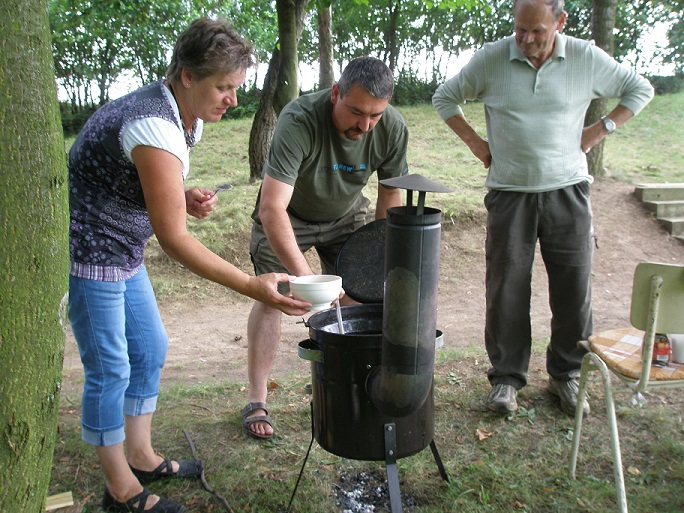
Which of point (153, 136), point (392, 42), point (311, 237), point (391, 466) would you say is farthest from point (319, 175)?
point (392, 42)

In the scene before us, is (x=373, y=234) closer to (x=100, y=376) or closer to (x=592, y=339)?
(x=592, y=339)

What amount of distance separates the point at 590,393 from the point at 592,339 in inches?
39.1

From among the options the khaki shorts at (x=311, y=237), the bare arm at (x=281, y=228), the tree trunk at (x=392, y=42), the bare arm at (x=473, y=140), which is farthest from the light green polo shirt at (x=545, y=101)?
the tree trunk at (x=392, y=42)

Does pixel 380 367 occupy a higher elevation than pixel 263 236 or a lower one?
lower

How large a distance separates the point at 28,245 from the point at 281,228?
141 centimetres

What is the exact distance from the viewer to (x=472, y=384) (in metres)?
3.61

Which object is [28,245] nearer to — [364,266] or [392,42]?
[364,266]

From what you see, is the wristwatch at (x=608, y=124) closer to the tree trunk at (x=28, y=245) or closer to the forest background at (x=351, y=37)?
the tree trunk at (x=28, y=245)

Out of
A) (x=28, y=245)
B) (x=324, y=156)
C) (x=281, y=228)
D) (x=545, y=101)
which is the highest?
(x=545, y=101)

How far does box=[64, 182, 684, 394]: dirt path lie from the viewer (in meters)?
4.40

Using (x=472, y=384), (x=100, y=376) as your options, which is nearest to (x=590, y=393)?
(x=472, y=384)

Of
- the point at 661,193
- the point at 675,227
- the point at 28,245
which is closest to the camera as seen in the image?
the point at 28,245

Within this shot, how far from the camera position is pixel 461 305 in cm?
581

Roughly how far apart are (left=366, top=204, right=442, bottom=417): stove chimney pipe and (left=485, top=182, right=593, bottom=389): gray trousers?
1371 mm
